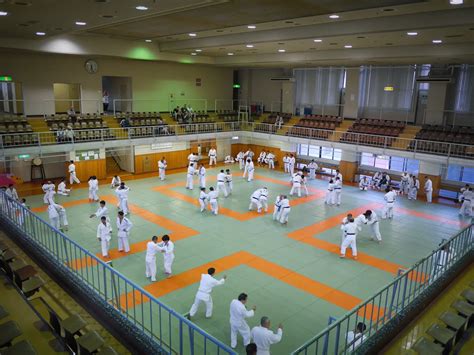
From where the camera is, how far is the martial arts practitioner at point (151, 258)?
33.0 ft

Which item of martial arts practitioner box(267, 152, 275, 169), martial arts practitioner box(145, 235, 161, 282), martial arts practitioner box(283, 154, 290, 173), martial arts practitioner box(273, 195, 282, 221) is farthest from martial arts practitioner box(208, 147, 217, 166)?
martial arts practitioner box(145, 235, 161, 282)

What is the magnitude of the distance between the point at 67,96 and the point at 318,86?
18442 millimetres

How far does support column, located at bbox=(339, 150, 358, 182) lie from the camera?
24.3m

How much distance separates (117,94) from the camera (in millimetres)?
27766

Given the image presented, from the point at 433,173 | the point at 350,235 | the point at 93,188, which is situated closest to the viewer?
the point at 350,235

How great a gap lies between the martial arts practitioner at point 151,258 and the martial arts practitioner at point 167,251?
14 centimetres

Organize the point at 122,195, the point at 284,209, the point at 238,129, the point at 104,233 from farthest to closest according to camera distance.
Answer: the point at 238,129 → the point at 122,195 → the point at 284,209 → the point at 104,233

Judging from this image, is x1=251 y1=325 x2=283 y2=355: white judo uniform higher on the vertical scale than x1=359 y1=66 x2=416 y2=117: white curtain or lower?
lower

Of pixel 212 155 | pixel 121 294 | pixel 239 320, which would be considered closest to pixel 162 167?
pixel 212 155

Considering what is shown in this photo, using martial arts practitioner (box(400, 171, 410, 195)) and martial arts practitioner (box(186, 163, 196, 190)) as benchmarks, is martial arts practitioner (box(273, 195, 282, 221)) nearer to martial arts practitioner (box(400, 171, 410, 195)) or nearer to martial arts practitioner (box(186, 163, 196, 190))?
martial arts practitioner (box(186, 163, 196, 190))

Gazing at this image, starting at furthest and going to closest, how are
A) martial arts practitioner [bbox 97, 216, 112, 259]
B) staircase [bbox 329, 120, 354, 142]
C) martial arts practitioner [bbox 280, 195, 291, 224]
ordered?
1. staircase [bbox 329, 120, 354, 142]
2. martial arts practitioner [bbox 280, 195, 291, 224]
3. martial arts practitioner [bbox 97, 216, 112, 259]

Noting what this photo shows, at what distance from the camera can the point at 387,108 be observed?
2534cm

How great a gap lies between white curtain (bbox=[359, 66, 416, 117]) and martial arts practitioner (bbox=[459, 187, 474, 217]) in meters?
8.55

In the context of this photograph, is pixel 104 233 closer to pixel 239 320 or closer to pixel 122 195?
pixel 122 195
